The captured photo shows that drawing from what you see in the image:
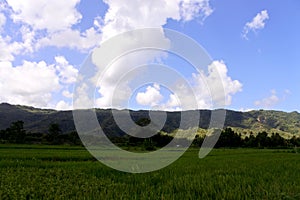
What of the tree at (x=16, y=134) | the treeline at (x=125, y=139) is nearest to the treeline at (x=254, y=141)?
the treeline at (x=125, y=139)

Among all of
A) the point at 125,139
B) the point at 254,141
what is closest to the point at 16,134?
the point at 125,139

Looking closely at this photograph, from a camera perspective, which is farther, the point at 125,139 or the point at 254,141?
the point at 254,141

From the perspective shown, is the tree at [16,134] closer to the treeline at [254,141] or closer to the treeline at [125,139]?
the treeline at [125,139]

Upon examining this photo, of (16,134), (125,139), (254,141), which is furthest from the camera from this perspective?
(254,141)

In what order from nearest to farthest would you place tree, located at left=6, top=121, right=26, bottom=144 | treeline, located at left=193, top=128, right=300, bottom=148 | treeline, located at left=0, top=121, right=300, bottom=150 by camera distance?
1. treeline, located at left=0, top=121, right=300, bottom=150
2. tree, located at left=6, top=121, right=26, bottom=144
3. treeline, located at left=193, top=128, right=300, bottom=148

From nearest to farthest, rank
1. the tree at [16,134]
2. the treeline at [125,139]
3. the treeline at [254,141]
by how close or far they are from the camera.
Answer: the treeline at [125,139]
the tree at [16,134]
the treeline at [254,141]

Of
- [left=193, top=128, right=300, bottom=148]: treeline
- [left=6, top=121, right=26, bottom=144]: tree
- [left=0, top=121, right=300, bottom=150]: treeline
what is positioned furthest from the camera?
[left=193, top=128, right=300, bottom=148]: treeline

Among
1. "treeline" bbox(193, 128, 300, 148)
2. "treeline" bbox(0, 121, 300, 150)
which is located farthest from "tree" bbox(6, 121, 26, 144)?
"treeline" bbox(193, 128, 300, 148)

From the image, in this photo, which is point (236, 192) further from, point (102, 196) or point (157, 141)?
point (157, 141)

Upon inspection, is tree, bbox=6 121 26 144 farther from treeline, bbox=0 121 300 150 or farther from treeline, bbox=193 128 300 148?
treeline, bbox=193 128 300 148

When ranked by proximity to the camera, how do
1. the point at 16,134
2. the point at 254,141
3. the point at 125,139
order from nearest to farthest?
the point at 16,134 < the point at 125,139 < the point at 254,141

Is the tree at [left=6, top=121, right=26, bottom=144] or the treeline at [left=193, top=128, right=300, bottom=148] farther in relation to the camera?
the treeline at [left=193, top=128, right=300, bottom=148]

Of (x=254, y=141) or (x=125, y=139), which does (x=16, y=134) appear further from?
(x=254, y=141)

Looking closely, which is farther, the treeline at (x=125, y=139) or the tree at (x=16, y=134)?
the tree at (x=16, y=134)
